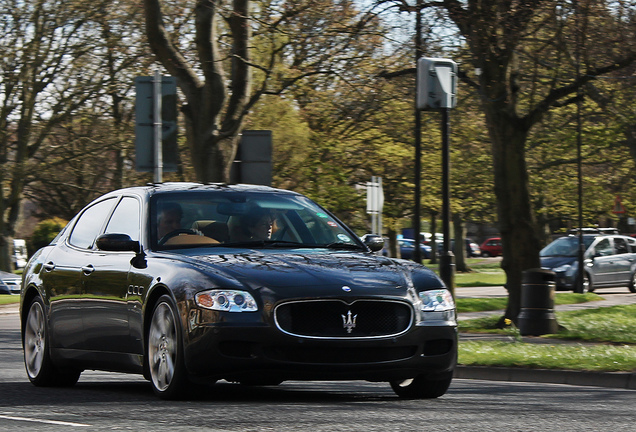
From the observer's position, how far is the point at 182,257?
832 centimetres

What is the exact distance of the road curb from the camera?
37.6 ft

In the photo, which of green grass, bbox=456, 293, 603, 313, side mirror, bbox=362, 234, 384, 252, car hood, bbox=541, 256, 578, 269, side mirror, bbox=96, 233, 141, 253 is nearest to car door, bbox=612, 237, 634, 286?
car hood, bbox=541, 256, 578, 269

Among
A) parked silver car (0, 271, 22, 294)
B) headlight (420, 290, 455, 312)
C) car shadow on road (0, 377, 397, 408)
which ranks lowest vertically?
parked silver car (0, 271, 22, 294)

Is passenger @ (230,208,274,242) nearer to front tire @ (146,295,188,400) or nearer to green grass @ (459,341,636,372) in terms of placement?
front tire @ (146,295,188,400)

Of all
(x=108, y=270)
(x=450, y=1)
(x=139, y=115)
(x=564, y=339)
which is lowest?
(x=564, y=339)

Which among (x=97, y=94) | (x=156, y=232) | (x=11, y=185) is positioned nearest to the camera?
(x=156, y=232)

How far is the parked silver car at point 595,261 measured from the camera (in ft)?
115

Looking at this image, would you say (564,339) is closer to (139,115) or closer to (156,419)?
(139,115)

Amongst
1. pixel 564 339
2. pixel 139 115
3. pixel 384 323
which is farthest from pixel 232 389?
pixel 564 339

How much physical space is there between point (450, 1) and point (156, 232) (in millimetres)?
10679

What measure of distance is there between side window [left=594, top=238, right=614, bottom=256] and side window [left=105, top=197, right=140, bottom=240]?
93.0ft

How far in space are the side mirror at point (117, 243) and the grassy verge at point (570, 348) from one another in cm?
545

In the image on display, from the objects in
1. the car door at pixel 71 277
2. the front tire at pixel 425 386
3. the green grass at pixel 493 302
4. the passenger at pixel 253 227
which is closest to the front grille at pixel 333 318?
the front tire at pixel 425 386

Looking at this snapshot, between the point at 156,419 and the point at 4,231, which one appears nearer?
the point at 156,419
